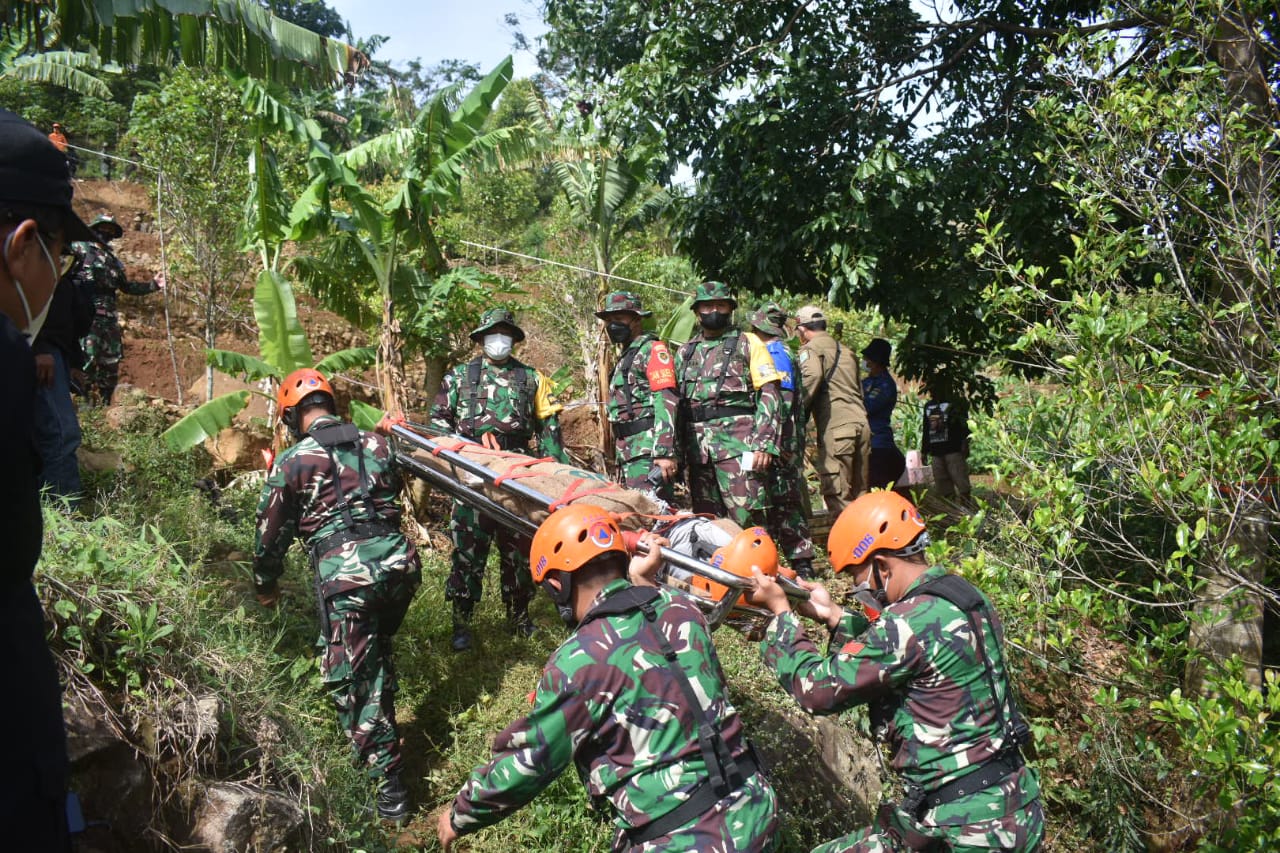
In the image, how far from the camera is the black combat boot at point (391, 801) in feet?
15.4

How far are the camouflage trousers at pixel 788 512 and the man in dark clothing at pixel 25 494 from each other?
590 centimetres

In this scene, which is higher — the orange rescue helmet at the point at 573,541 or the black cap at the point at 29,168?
the black cap at the point at 29,168

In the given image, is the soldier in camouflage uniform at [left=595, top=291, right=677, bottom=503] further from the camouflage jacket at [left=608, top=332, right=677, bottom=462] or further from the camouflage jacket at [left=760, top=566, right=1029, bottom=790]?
the camouflage jacket at [left=760, top=566, right=1029, bottom=790]

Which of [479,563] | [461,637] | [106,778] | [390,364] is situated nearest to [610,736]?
[106,778]

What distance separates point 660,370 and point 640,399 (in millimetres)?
515

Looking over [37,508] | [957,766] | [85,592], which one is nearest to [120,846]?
[85,592]

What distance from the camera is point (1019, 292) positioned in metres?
5.45

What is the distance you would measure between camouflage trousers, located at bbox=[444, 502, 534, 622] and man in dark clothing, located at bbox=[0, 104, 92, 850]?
4.76m

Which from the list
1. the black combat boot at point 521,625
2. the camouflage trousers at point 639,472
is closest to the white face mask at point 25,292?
the black combat boot at point 521,625

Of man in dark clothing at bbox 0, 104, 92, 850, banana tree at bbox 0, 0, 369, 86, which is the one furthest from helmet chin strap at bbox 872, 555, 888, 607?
banana tree at bbox 0, 0, 369, 86

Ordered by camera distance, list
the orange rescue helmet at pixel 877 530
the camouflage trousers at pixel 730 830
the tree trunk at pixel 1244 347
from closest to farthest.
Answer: the camouflage trousers at pixel 730 830
the orange rescue helmet at pixel 877 530
the tree trunk at pixel 1244 347

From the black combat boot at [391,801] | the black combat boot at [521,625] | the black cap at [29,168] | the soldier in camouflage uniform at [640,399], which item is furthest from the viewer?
the soldier in camouflage uniform at [640,399]

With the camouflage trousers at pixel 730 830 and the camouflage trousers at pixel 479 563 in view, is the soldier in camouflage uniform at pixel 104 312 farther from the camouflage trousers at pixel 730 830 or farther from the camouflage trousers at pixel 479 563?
the camouflage trousers at pixel 730 830

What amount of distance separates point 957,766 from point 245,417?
1005 cm
